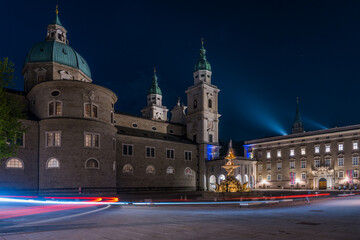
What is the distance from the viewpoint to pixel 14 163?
112 ft

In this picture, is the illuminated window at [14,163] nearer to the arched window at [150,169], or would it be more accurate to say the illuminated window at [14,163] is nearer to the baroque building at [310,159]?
the arched window at [150,169]

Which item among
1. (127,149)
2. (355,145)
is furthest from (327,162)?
(127,149)

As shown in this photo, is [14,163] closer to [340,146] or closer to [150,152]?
[150,152]

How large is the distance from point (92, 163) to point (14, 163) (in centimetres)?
885

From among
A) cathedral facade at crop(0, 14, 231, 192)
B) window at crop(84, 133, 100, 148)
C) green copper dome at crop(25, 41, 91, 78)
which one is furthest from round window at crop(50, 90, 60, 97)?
green copper dome at crop(25, 41, 91, 78)

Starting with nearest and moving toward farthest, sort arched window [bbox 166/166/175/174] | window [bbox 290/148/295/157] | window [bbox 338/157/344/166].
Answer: arched window [bbox 166/166/175/174] → window [bbox 338/157/344/166] → window [bbox 290/148/295/157]

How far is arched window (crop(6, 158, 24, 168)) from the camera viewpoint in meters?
33.8

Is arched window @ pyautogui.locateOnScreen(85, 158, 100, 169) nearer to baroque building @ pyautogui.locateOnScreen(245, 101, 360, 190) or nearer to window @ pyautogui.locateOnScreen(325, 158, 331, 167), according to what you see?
baroque building @ pyautogui.locateOnScreen(245, 101, 360, 190)

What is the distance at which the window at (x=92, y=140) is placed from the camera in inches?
1468

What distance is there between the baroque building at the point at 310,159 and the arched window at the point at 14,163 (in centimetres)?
5152

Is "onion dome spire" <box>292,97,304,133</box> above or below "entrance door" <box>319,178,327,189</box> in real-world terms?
above

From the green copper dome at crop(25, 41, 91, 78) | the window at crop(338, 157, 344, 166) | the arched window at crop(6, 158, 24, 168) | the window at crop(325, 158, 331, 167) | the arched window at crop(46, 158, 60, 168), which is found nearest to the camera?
the arched window at crop(6, 158, 24, 168)

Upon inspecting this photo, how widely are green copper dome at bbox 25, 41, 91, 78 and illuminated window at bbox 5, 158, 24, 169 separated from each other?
17.9m

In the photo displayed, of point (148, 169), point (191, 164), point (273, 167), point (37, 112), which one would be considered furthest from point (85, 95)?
point (273, 167)
